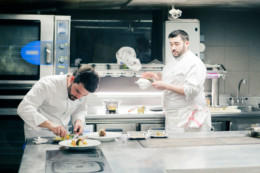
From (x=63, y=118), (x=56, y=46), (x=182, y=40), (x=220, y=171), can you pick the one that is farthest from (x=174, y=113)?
(x=220, y=171)

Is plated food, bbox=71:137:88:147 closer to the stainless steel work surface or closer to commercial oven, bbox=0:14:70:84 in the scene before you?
the stainless steel work surface

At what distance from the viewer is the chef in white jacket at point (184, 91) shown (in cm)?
374

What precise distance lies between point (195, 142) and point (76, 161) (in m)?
0.99

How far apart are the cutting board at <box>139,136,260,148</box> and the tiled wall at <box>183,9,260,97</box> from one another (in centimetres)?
272

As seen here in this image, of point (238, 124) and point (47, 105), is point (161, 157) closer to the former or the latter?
point (47, 105)

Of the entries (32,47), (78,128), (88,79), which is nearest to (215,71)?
(32,47)

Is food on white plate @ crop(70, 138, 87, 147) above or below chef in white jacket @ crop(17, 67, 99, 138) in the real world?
below

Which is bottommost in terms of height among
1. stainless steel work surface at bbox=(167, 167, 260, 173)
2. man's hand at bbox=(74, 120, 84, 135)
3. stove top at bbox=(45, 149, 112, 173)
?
stainless steel work surface at bbox=(167, 167, 260, 173)

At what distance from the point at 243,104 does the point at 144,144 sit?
3.25 m

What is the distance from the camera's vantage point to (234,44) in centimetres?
550

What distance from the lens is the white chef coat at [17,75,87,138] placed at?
2850 millimetres

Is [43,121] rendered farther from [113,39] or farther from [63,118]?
[113,39]

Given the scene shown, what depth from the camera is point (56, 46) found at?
14.0 feet

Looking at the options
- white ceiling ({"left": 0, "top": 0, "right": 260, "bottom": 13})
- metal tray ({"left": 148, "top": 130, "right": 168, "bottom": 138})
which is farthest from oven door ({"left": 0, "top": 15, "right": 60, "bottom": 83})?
metal tray ({"left": 148, "top": 130, "right": 168, "bottom": 138})
